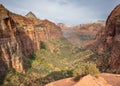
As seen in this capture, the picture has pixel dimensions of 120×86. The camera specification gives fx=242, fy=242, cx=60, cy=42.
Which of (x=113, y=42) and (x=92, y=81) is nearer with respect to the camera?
(x=92, y=81)

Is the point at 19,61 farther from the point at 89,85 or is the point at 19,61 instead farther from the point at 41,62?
the point at 89,85

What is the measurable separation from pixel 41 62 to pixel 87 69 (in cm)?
10347

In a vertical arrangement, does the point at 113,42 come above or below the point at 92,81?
above

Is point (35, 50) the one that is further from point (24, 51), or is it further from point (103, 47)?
point (103, 47)

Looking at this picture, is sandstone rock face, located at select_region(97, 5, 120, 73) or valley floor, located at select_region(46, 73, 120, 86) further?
sandstone rock face, located at select_region(97, 5, 120, 73)

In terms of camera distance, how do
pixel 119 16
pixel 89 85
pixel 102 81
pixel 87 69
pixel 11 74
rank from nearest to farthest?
pixel 89 85
pixel 102 81
pixel 87 69
pixel 11 74
pixel 119 16

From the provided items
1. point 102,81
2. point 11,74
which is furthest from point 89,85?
point 11,74

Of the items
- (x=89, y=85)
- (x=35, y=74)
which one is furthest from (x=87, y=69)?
(x=35, y=74)

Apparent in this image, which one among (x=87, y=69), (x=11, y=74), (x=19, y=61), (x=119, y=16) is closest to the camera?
(x=87, y=69)

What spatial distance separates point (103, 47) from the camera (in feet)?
439

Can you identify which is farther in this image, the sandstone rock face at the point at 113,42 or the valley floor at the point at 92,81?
the sandstone rock face at the point at 113,42

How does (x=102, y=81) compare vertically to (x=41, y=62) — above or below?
above

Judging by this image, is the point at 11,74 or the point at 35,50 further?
the point at 35,50

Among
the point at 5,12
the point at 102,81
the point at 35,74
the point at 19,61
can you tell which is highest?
the point at 5,12
